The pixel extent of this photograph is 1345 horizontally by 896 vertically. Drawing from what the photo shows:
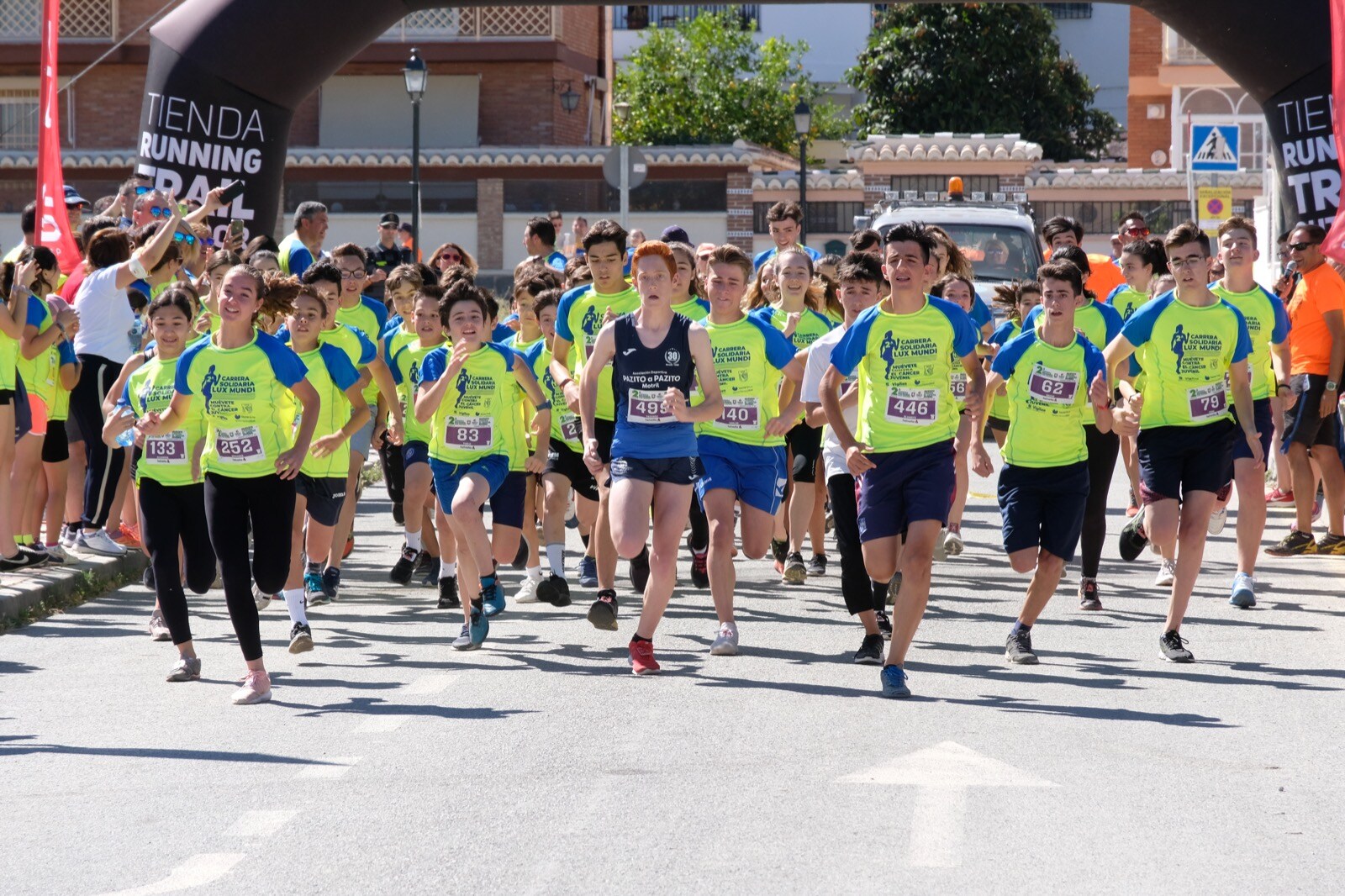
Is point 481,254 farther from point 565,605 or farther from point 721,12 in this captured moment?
point 565,605

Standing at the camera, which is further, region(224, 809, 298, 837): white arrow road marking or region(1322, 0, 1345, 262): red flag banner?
region(1322, 0, 1345, 262): red flag banner

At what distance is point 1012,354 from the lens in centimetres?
920

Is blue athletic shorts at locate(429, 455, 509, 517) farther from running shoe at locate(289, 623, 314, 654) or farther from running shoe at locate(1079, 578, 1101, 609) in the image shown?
running shoe at locate(1079, 578, 1101, 609)

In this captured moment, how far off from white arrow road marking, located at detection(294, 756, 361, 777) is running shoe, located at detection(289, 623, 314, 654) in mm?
2197

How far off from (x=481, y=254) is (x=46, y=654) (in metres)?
33.0

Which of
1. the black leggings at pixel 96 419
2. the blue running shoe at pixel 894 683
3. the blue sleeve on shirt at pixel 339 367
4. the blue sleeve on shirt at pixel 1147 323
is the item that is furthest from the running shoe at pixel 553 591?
the blue sleeve on shirt at pixel 1147 323

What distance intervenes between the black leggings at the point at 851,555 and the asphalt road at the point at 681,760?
0.33 m

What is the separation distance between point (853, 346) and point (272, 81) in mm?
8401

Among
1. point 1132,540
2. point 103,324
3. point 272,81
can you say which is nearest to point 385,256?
point 272,81

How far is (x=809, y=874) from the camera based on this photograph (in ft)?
16.8

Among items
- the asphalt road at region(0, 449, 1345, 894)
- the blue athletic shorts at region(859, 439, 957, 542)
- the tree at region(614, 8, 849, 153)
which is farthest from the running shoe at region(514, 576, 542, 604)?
the tree at region(614, 8, 849, 153)

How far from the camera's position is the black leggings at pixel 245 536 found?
25.8 feet

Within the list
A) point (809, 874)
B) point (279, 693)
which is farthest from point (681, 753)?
point (279, 693)

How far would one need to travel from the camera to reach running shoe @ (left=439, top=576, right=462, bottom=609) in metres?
10.5
